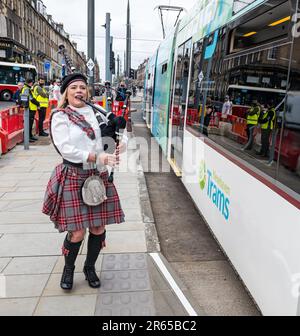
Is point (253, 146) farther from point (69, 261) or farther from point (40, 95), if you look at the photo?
point (40, 95)

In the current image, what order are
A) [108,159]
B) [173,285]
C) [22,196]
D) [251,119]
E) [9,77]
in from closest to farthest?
[108,159]
[251,119]
[173,285]
[22,196]
[9,77]

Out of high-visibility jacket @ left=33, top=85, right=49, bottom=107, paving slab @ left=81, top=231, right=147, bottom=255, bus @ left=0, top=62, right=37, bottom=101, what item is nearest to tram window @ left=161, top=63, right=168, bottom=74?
high-visibility jacket @ left=33, top=85, right=49, bottom=107

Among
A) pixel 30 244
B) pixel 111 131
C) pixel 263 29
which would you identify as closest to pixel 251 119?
pixel 263 29

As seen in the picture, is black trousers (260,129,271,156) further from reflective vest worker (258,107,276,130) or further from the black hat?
the black hat

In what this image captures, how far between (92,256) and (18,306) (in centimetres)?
69

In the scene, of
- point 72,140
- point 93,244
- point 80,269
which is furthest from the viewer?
point 80,269

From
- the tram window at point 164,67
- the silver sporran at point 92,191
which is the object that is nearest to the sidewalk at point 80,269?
the silver sporran at point 92,191

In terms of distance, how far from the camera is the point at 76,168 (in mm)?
2863

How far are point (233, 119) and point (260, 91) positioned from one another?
68 centimetres

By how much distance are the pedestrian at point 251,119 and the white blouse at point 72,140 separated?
1.23 meters

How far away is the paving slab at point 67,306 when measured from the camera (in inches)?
112

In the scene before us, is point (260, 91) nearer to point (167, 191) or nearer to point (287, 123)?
point (287, 123)

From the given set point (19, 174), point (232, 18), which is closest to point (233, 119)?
point (232, 18)

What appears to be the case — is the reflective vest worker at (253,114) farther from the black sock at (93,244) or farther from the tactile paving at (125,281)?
the tactile paving at (125,281)
